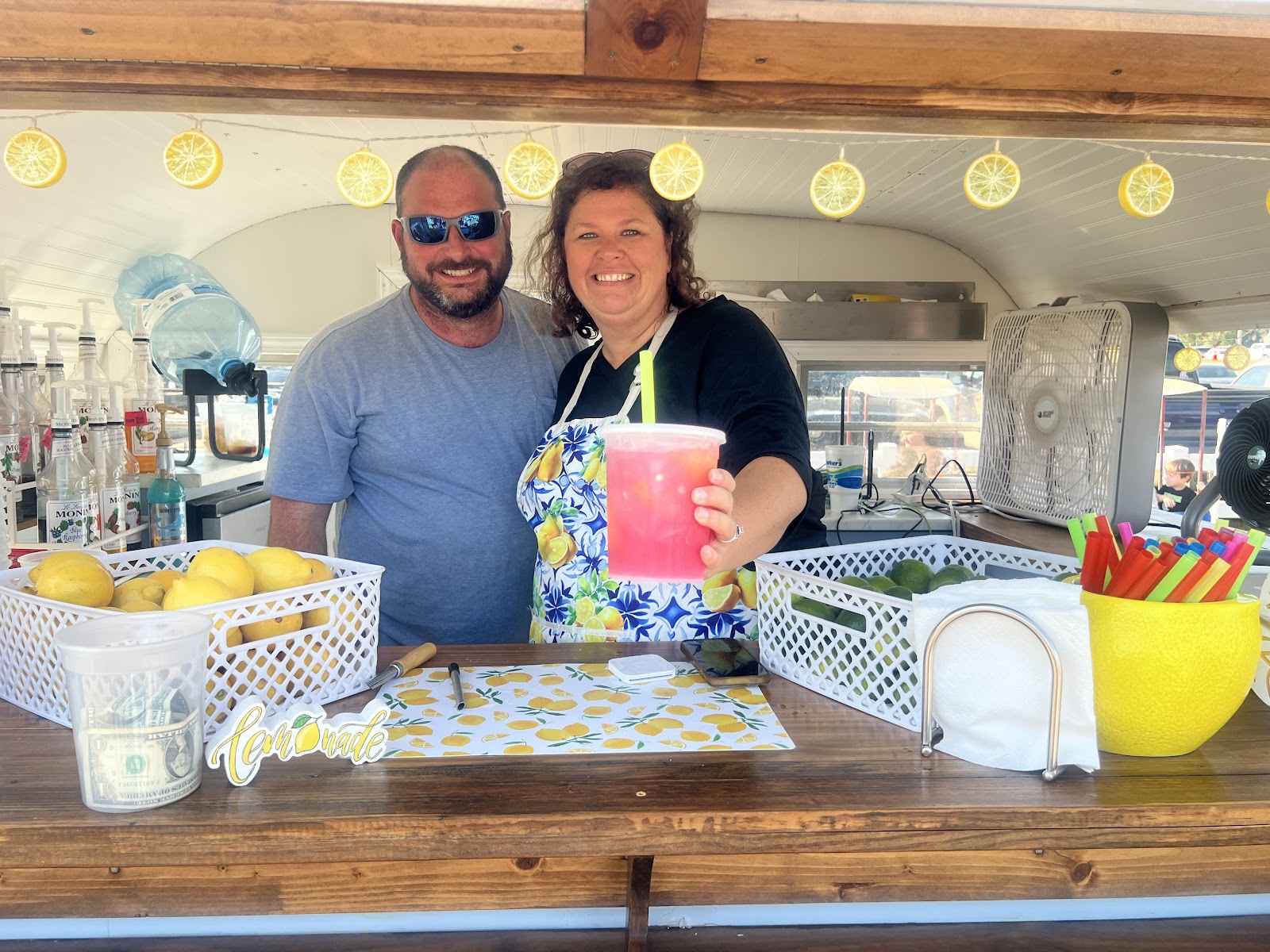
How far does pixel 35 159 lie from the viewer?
7.91ft

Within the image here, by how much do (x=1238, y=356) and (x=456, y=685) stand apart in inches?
206

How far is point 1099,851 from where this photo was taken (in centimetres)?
116

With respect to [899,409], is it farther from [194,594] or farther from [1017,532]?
[194,594]

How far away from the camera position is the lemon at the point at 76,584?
1.19m

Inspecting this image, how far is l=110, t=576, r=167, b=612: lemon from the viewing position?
4.09 feet

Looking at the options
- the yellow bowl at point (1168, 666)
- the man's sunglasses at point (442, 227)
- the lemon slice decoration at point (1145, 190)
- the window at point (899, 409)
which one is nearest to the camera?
the yellow bowl at point (1168, 666)

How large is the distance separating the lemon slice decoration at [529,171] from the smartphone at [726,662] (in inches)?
70.5

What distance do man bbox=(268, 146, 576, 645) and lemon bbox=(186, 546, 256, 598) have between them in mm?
983

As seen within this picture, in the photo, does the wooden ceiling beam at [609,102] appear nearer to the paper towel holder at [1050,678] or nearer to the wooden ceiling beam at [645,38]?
the wooden ceiling beam at [645,38]

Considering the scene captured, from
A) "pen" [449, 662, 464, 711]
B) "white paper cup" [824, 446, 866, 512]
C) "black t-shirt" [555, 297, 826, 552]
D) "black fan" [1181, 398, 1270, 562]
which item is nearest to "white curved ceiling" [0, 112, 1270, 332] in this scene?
"black fan" [1181, 398, 1270, 562]

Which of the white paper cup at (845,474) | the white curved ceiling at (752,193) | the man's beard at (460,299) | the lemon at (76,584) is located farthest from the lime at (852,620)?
the white paper cup at (845,474)

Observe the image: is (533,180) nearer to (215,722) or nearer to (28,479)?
(28,479)

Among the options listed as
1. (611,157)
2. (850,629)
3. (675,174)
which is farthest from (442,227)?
(850,629)

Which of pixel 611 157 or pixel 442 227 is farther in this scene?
pixel 442 227
